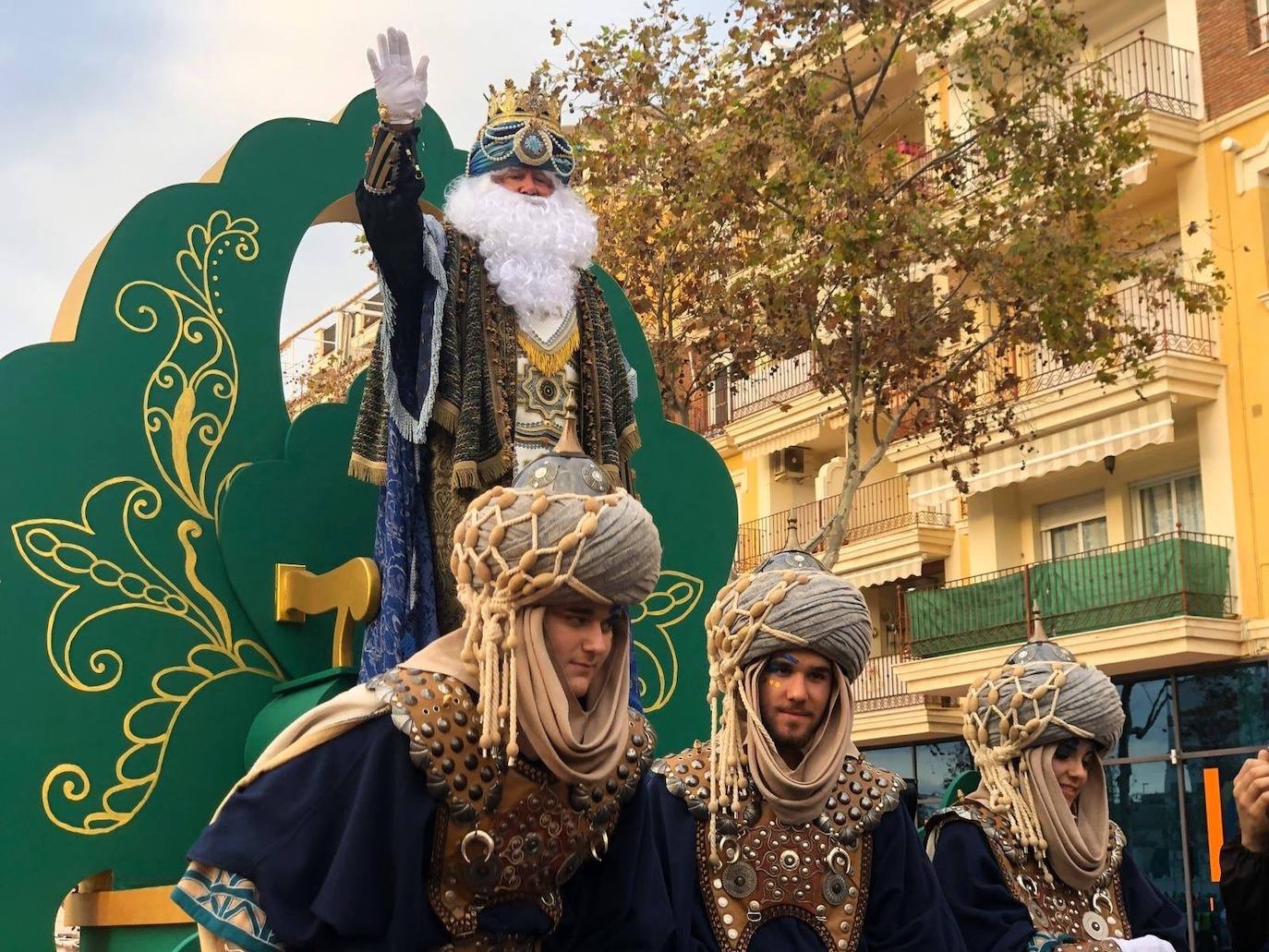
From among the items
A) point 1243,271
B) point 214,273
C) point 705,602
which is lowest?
point 705,602

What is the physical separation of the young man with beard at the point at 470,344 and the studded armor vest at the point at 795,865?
1.32 m

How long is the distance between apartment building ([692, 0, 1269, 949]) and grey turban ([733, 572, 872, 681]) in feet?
38.3

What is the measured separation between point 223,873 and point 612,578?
0.93m

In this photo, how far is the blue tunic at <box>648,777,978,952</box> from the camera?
4.36 metres

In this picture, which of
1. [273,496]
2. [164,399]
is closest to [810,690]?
[273,496]

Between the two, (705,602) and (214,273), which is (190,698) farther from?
(705,602)

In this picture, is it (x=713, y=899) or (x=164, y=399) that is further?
(x=164, y=399)

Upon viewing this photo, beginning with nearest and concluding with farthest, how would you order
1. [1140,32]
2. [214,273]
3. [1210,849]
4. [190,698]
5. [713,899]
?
[713,899] < [190,698] < [214,273] < [1210,849] < [1140,32]

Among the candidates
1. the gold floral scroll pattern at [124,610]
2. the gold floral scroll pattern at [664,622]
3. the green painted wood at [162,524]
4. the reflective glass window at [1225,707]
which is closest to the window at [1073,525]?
the reflective glass window at [1225,707]

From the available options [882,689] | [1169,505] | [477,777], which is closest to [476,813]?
[477,777]

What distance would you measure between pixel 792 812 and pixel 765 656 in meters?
0.41

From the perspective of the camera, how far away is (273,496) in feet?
19.6

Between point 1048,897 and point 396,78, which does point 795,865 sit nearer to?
point 1048,897

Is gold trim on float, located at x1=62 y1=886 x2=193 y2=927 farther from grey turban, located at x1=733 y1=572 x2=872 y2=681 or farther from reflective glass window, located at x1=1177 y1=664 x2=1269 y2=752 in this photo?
reflective glass window, located at x1=1177 y1=664 x2=1269 y2=752
